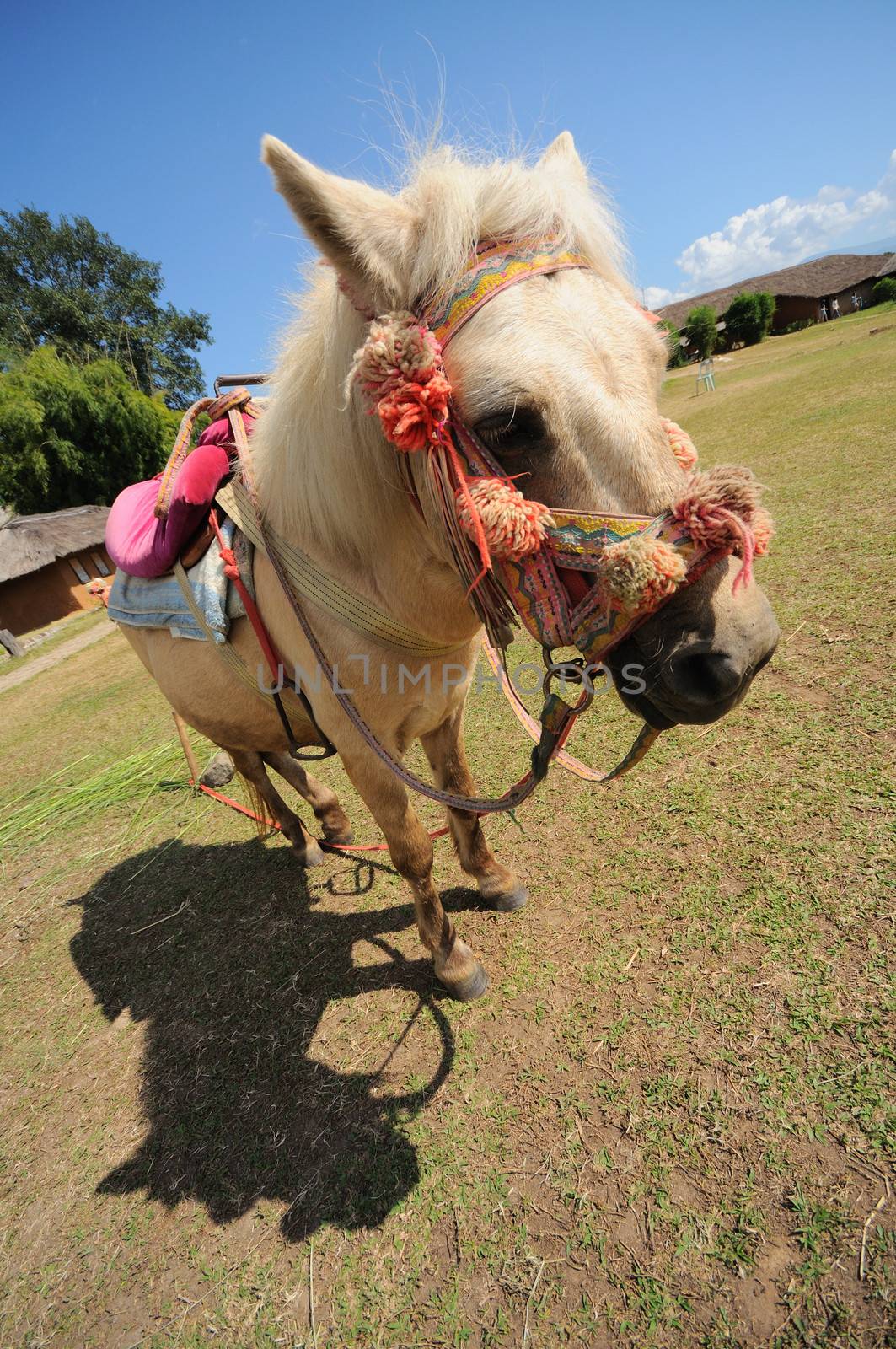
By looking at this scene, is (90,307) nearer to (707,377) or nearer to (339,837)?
(707,377)

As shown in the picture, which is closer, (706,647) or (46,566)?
(706,647)

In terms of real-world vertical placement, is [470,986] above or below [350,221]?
below

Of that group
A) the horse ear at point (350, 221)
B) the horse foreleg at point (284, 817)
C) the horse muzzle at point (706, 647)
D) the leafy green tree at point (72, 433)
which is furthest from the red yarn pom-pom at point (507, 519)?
the leafy green tree at point (72, 433)

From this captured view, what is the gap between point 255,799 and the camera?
3.81 meters

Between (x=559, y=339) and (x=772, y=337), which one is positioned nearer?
(x=559, y=339)

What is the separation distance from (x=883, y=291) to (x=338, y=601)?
62200 millimetres

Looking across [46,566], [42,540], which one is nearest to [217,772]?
[42,540]

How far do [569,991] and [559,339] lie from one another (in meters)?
2.42

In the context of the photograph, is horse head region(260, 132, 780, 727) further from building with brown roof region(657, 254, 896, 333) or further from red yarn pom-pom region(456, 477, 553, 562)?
building with brown roof region(657, 254, 896, 333)

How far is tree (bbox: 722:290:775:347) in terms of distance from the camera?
45125 millimetres

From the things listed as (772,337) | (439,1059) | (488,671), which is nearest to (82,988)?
(439,1059)

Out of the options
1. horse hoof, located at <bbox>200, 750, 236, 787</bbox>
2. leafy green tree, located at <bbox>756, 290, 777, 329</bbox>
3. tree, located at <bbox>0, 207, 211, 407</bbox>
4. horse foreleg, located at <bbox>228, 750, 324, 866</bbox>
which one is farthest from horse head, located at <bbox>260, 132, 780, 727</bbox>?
leafy green tree, located at <bbox>756, 290, 777, 329</bbox>

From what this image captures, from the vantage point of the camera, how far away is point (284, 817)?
12.5ft

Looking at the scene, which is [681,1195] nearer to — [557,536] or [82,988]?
[557,536]
